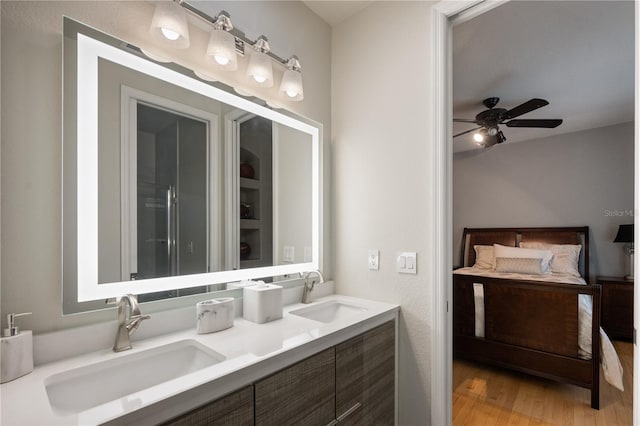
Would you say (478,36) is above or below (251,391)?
above

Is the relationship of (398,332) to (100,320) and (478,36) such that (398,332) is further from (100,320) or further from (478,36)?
(478,36)

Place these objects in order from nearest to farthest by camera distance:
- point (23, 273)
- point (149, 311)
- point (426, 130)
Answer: point (23, 273)
point (149, 311)
point (426, 130)

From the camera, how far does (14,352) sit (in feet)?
2.67

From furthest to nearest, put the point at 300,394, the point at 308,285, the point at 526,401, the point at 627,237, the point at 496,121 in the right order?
the point at 627,237 < the point at 496,121 < the point at 526,401 < the point at 308,285 < the point at 300,394

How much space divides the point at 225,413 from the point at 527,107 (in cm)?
320

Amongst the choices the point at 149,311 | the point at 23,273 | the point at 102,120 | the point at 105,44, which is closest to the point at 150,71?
the point at 105,44

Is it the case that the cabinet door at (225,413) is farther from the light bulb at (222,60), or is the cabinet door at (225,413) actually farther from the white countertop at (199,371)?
the light bulb at (222,60)

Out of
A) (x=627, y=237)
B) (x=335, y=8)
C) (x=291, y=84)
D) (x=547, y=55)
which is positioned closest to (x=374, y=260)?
(x=291, y=84)

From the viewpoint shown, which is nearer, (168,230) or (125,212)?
(125,212)

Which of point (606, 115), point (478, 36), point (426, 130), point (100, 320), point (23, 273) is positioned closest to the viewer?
point (23, 273)

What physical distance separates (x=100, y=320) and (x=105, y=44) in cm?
93

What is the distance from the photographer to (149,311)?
1.14m

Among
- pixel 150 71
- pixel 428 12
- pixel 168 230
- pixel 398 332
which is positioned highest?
pixel 428 12

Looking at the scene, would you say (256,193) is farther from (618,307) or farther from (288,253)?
(618,307)
